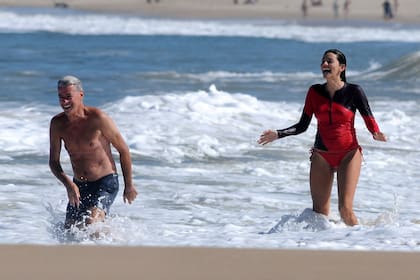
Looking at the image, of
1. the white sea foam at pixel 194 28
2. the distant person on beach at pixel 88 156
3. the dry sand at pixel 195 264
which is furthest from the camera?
the white sea foam at pixel 194 28

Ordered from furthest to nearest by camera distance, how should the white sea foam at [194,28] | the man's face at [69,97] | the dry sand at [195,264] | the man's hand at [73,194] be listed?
the white sea foam at [194,28] < the man's face at [69,97] < the man's hand at [73,194] < the dry sand at [195,264]

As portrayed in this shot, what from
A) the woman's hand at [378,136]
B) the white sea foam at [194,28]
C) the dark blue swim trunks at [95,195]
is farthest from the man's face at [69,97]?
the white sea foam at [194,28]

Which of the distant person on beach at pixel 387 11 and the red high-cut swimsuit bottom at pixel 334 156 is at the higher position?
the red high-cut swimsuit bottom at pixel 334 156

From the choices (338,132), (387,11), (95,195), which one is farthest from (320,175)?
(387,11)

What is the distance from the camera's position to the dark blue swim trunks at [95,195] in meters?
7.89

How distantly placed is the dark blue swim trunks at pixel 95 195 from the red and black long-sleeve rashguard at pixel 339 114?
1.27m

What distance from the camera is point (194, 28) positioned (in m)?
65.0

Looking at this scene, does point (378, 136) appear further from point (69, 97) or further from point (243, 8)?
point (243, 8)

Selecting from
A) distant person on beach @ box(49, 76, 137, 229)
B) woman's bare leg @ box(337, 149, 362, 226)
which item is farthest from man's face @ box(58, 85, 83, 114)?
woman's bare leg @ box(337, 149, 362, 226)

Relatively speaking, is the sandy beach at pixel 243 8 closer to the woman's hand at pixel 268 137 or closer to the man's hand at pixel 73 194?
the woman's hand at pixel 268 137

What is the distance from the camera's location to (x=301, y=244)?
8516mm

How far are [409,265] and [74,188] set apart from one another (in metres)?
2.21

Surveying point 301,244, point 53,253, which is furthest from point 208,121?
point 53,253

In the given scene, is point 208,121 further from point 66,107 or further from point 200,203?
point 66,107
